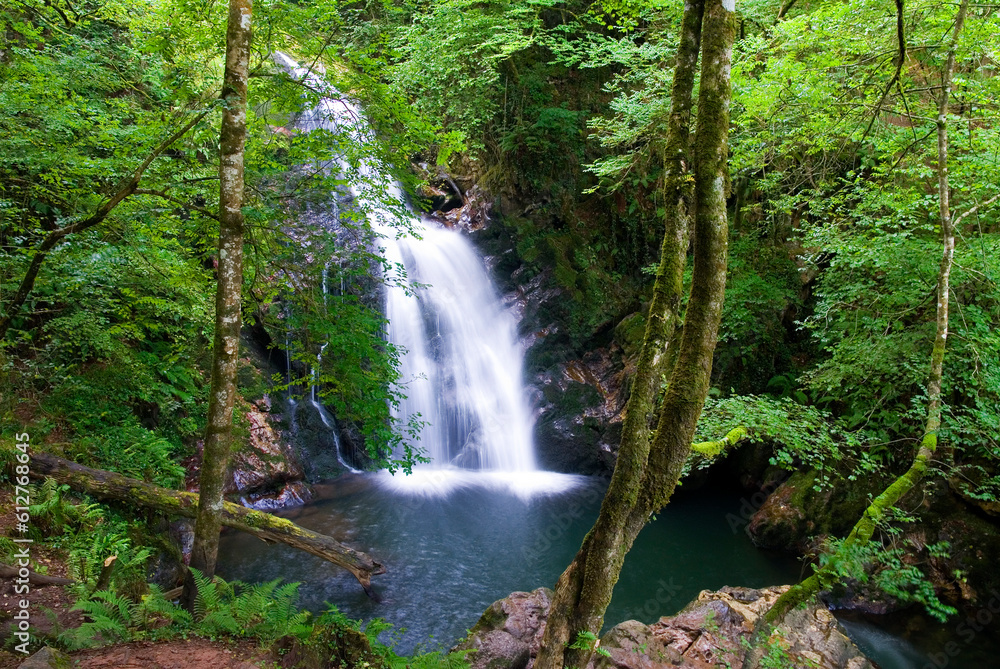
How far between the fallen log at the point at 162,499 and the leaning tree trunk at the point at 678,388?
3578 millimetres

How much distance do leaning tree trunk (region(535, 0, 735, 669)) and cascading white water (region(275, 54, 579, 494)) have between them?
7.57 metres

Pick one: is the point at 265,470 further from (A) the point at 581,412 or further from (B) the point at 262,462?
(A) the point at 581,412

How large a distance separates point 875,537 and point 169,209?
1009 centimetres

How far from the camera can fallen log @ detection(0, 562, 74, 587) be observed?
12.8ft

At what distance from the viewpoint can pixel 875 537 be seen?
7652 mm

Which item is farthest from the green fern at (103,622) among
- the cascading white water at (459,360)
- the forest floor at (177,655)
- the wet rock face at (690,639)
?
the cascading white water at (459,360)

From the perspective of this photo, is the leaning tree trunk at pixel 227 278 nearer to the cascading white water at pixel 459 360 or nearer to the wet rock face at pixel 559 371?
the cascading white water at pixel 459 360

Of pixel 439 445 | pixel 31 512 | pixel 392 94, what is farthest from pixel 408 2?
pixel 31 512

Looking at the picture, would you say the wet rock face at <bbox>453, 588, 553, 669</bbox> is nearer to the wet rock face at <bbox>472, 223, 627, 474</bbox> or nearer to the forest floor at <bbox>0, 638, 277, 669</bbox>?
the forest floor at <bbox>0, 638, 277, 669</bbox>

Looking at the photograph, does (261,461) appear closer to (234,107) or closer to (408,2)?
(234,107)

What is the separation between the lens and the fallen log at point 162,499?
18.4 ft

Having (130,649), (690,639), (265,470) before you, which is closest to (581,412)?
(265,470)

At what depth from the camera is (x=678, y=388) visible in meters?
3.55

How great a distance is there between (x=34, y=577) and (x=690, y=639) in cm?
593
